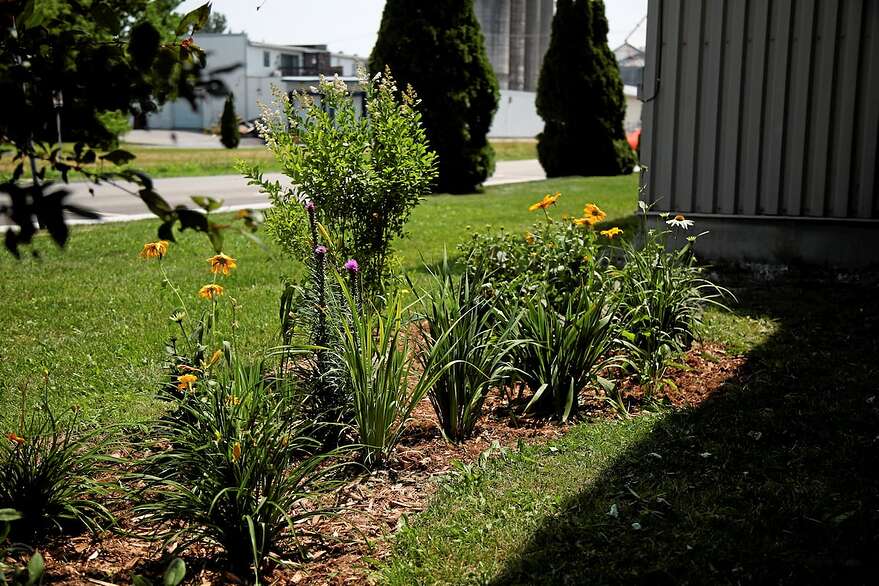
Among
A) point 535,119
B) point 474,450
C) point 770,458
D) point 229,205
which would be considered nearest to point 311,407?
point 474,450

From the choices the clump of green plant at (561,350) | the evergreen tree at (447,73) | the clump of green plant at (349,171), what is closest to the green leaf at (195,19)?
the clump of green plant at (349,171)

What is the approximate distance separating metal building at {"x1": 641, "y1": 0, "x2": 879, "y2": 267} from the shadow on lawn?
302cm

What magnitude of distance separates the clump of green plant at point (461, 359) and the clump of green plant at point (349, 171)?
546 millimetres

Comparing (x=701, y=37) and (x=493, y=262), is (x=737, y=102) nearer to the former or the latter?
(x=701, y=37)

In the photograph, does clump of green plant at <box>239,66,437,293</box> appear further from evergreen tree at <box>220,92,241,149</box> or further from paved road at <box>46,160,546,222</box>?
paved road at <box>46,160,546,222</box>

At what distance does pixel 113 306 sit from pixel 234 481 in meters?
4.02

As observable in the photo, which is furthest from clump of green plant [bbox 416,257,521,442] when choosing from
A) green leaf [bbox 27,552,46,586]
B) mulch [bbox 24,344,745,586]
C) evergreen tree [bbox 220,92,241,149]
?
green leaf [bbox 27,552,46,586]

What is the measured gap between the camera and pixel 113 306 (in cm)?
677

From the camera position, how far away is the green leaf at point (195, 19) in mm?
2162

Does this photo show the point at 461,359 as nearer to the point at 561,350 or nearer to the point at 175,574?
the point at 561,350

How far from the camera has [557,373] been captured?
445 centimetres

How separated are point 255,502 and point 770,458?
2123 mm

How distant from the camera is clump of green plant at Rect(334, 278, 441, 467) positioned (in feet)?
12.4

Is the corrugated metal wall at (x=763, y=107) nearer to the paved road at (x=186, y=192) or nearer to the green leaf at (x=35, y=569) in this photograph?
the paved road at (x=186, y=192)
